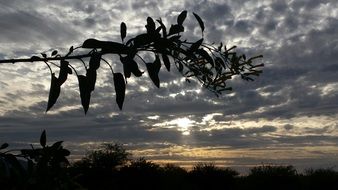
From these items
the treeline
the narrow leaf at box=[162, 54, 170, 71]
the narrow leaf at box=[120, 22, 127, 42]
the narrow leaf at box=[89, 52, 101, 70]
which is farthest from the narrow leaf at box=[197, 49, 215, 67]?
the treeline

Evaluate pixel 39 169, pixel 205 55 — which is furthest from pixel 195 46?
pixel 39 169

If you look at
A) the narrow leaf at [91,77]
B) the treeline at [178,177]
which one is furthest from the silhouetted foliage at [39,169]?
the treeline at [178,177]

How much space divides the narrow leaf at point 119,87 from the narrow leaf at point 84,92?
0.31ft

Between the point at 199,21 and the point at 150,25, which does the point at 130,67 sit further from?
the point at 199,21

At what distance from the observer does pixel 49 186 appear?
235 centimetres

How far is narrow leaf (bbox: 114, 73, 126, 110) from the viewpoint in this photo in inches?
63.4

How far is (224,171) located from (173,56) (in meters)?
26.2

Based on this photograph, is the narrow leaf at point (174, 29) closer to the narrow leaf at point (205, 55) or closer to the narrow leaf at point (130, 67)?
the narrow leaf at point (205, 55)

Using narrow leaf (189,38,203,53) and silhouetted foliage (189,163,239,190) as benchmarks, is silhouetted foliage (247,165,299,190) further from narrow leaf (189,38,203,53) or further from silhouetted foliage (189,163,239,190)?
narrow leaf (189,38,203,53)

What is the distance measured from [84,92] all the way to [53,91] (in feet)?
0.47

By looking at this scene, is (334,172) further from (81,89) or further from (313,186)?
(81,89)

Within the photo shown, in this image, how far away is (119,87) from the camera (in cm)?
166

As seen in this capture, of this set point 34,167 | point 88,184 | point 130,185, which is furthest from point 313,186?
point 34,167

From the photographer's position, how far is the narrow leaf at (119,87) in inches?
63.4
